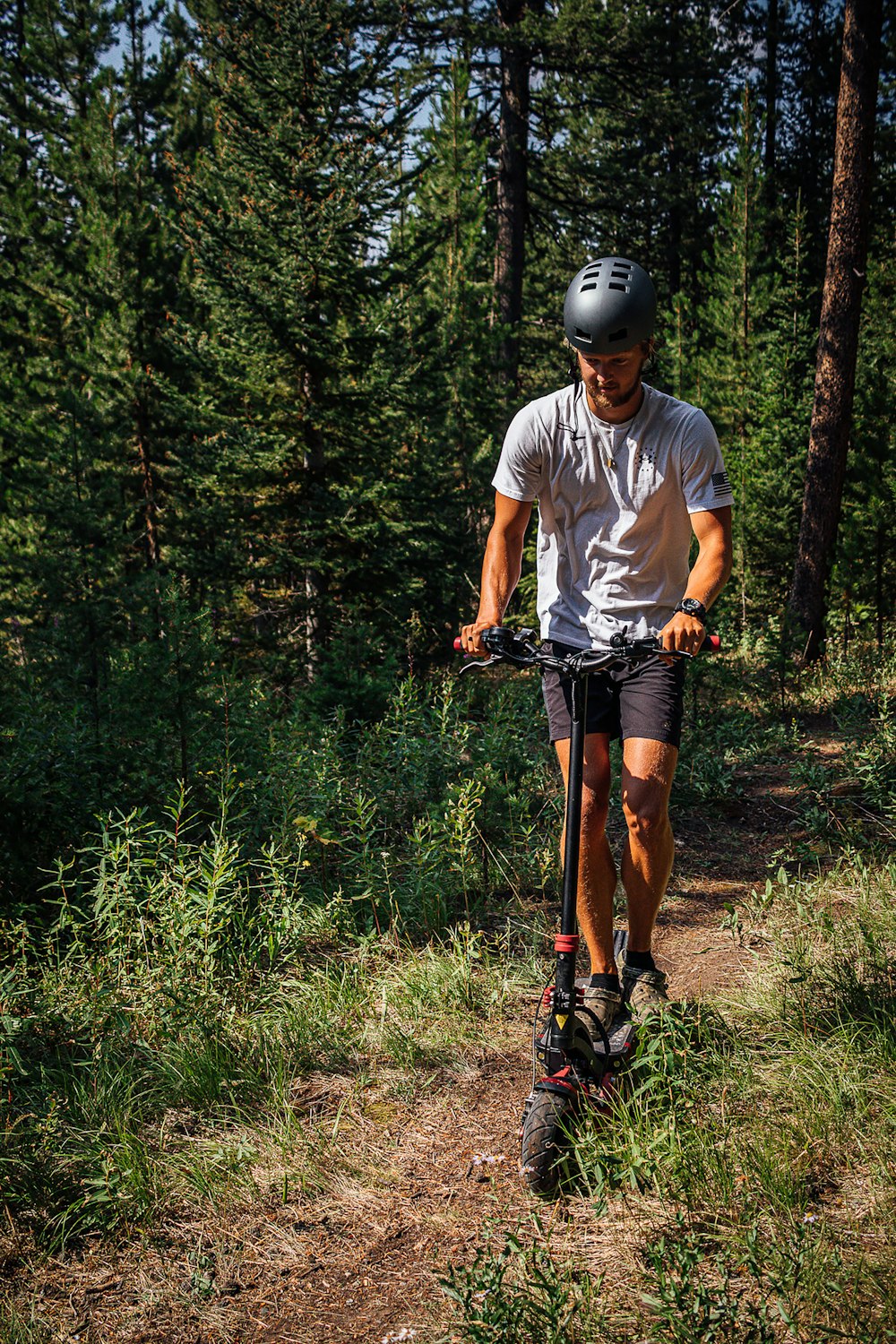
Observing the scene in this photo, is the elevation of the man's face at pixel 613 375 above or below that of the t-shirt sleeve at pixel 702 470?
above

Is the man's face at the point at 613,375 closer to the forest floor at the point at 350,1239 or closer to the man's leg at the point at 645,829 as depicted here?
the man's leg at the point at 645,829

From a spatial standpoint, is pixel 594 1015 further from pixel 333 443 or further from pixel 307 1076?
pixel 333 443

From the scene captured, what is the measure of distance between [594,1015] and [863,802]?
3.59m

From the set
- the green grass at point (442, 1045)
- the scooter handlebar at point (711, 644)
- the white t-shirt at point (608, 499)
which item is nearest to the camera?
the green grass at point (442, 1045)

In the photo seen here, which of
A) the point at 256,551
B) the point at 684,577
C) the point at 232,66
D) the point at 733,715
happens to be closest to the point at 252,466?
the point at 256,551

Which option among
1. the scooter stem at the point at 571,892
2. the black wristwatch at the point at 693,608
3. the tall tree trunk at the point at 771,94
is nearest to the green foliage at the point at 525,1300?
the scooter stem at the point at 571,892

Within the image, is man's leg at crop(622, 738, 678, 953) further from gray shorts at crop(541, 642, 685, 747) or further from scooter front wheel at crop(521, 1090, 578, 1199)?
scooter front wheel at crop(521, 1090, 578, 1199)

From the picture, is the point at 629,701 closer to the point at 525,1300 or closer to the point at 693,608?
the point at 693,608

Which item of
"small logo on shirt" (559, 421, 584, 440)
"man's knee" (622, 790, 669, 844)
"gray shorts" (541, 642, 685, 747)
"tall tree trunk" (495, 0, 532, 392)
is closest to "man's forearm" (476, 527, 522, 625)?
"gray shorts" (541, 642, 685, 747)

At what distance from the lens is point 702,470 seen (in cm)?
327

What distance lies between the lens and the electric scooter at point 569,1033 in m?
2.98

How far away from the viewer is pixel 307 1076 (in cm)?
377

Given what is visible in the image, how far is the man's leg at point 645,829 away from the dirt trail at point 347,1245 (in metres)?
0.84

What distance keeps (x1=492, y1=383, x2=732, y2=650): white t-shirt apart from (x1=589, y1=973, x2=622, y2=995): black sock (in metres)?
1.18
